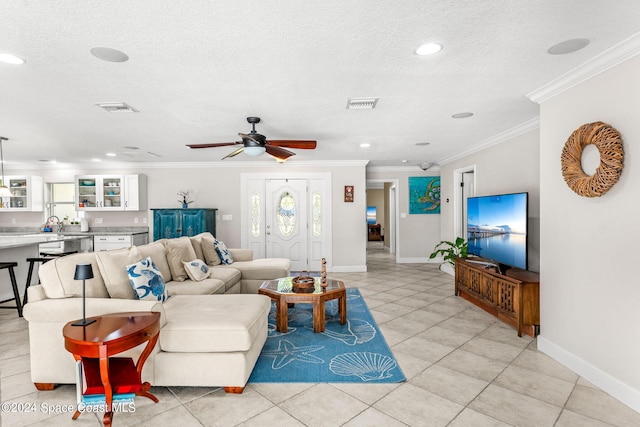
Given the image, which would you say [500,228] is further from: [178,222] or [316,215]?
[178,222]

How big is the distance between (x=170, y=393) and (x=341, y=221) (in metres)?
4.94

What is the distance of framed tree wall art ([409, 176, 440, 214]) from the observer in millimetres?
7703

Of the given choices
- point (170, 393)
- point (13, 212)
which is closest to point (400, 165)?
point (170, 393)

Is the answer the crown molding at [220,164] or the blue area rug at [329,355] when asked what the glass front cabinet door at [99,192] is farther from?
the blue area rug at [329,355]

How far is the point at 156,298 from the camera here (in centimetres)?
276

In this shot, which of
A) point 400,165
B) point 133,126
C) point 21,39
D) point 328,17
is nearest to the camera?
point 328,17

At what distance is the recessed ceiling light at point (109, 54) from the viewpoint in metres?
2.16

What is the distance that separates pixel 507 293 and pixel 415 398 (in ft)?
6.39

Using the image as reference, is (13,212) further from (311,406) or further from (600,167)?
(600,167)

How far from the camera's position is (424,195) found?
25.3ft

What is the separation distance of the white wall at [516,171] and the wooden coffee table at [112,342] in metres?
4.19

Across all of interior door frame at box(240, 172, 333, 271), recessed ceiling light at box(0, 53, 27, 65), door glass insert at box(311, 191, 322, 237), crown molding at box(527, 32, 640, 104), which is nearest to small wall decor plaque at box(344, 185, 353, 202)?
interior door frame at box(240, 172, 333, 271)

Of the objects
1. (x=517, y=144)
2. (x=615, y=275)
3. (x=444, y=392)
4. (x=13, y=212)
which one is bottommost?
(x=444, y=392)

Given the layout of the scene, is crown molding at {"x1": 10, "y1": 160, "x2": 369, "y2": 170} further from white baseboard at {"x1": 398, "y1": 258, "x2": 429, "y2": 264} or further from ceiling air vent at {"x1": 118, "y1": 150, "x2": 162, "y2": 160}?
white baseboard at {"x1": 398, "y1": 258, "x2": 429, "y2": 264}
